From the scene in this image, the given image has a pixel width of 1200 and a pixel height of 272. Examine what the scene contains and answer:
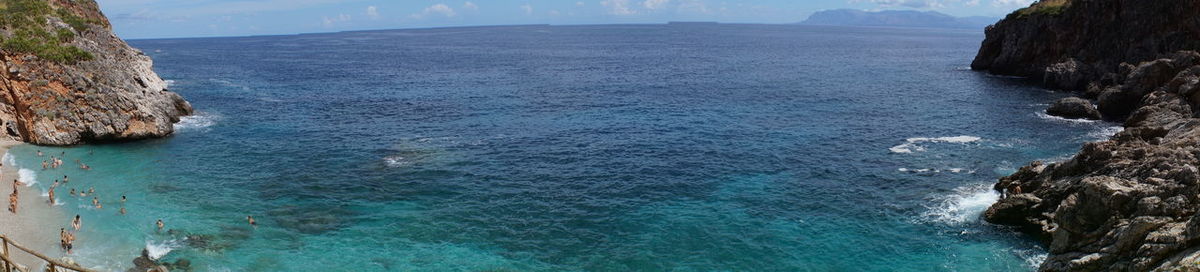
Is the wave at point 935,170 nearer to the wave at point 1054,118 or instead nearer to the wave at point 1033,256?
the wave at point 1033,256

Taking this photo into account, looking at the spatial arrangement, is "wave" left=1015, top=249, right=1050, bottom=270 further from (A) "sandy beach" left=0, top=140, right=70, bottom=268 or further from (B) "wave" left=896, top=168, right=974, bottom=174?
(A) "sandy beach" left=0, top=140, right=70, bottom=268

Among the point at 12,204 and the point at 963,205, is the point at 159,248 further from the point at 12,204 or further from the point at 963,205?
the point at 963,205

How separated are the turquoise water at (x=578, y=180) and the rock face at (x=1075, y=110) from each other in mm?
3577

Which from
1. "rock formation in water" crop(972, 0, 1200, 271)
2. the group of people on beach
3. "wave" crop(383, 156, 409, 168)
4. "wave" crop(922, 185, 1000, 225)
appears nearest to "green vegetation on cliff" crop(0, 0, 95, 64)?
the group of people on beach

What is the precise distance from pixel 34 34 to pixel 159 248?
54.9 m

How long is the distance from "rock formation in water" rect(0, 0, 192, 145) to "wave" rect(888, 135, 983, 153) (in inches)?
3243

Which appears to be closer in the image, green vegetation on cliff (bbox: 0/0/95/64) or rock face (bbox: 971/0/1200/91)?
green vegetation on cliff (bbox: 0/0/95/64)

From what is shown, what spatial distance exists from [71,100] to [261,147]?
19902mm

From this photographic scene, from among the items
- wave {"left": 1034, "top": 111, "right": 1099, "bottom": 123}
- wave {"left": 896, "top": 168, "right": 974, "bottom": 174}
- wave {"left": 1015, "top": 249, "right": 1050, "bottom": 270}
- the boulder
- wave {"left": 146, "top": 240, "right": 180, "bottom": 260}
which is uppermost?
the boulder

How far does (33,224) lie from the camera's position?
54281 mm

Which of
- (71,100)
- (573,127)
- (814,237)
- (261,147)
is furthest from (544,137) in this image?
(71,100)

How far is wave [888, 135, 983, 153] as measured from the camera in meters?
78.8

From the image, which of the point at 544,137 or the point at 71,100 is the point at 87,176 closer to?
the point at 71,100

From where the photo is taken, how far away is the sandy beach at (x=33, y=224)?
48.7 metres
